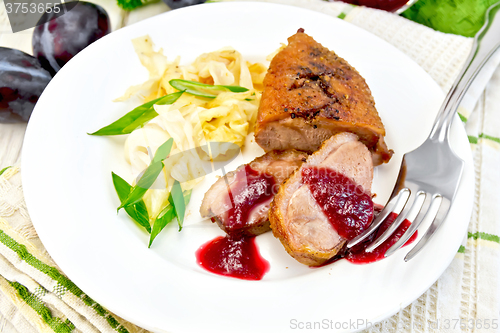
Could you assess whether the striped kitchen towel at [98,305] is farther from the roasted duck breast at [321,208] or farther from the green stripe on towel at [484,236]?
the roasted duck breast at [321,208]

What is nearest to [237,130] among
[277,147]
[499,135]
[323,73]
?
[277,147]

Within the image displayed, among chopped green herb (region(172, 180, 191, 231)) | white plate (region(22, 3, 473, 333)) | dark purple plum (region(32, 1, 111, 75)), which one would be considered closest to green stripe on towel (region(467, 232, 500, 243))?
white plate (region(22, 3, 473, 333))


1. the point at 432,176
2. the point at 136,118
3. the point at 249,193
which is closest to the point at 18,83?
the point at 136,118

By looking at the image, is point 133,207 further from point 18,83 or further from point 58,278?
point 18,83

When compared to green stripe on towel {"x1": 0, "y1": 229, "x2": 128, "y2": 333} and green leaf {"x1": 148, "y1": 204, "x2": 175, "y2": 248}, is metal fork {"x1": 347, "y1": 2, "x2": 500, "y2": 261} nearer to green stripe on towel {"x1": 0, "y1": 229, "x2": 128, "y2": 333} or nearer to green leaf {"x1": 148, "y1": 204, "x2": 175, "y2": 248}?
green leaf {"x1": 148, "y1": 204, "x2": 175, "y2": 248}

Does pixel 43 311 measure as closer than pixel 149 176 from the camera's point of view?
Yes

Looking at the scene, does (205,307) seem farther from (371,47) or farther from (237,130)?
(371,47)
